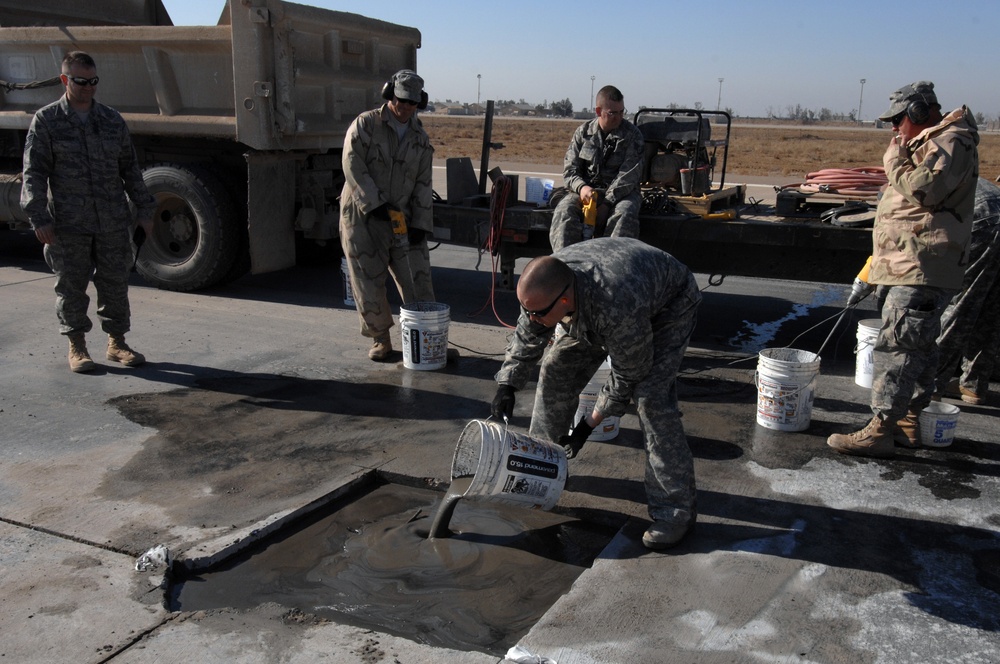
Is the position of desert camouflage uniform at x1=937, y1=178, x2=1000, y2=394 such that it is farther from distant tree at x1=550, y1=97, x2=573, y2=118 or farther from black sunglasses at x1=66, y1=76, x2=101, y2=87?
distant tree at x1=550, y1=97, x2=573, y2=118

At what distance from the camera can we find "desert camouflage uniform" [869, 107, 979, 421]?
4.48 meters

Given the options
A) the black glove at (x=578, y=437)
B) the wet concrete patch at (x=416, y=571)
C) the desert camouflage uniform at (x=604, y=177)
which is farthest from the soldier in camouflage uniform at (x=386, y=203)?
the black glove at (x=578, y=437)

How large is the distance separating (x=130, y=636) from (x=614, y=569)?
1878mm

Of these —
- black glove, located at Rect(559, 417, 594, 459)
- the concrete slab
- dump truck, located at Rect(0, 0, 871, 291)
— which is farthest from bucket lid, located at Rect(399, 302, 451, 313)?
black glove, located at Rect(559, 417, 594, 459)

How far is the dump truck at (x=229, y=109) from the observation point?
7.41m

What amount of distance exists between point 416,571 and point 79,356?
11.8 feet

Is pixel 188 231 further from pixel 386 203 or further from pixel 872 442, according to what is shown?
pixel 872 442

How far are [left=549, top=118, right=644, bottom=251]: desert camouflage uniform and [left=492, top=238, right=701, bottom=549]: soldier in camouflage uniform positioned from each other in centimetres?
260

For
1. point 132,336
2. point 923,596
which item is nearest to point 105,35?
point 132,336

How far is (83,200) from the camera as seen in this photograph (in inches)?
229

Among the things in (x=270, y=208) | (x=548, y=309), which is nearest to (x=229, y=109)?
(x=270, y=208)

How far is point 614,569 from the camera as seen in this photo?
12.1 feet

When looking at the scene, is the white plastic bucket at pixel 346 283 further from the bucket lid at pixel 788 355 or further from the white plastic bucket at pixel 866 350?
the white plastic bucket at pixel 866 350

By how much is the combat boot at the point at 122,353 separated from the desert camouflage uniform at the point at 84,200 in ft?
0.24
